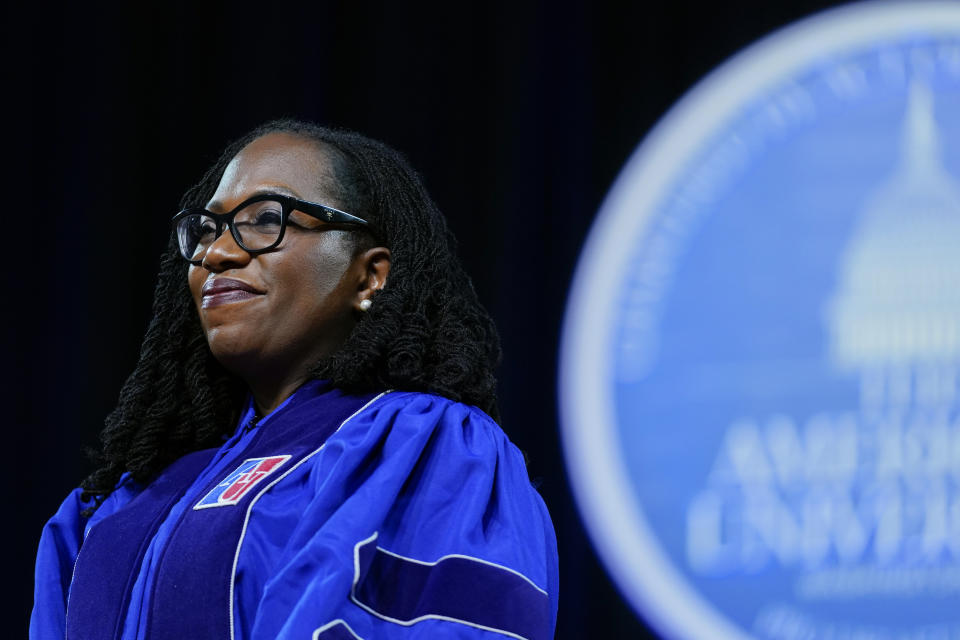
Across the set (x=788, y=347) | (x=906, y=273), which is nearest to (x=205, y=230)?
(x=788, y=347)

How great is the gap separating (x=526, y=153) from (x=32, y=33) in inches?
43.0

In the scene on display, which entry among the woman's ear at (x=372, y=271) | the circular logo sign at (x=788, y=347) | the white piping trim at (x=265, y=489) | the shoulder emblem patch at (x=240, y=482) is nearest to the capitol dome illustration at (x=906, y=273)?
the circular logo sign at (x=788, y=347)

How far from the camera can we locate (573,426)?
2461 mm

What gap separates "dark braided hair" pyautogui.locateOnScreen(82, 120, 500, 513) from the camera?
144 cm

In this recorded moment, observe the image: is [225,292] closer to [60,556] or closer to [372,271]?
[372,271]

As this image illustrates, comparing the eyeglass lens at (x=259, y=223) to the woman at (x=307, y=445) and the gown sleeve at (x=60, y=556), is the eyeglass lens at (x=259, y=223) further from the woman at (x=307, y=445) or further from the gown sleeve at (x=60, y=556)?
the gown sleeve at (x=60, y=556)

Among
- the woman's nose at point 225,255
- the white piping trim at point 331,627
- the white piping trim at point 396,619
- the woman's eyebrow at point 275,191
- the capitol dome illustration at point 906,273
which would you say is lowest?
the white piping trim at point 331,627

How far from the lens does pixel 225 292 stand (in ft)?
4.93

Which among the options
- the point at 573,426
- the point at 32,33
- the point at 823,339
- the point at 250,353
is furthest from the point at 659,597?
the point at 32,33

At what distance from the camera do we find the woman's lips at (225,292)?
1.49m

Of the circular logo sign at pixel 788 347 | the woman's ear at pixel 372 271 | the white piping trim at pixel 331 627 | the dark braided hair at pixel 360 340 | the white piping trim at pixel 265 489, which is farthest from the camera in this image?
the circular logo sign at pixel 788 347

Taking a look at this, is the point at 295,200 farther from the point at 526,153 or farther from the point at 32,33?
the point at 32,33

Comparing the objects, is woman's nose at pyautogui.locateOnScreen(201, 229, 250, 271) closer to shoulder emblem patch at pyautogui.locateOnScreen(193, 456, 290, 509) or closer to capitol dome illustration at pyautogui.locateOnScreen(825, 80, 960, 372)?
shoulder emblem patch at pyautogui.locateOnScreen(193, 456, 290, 509)

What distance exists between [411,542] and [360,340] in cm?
30
